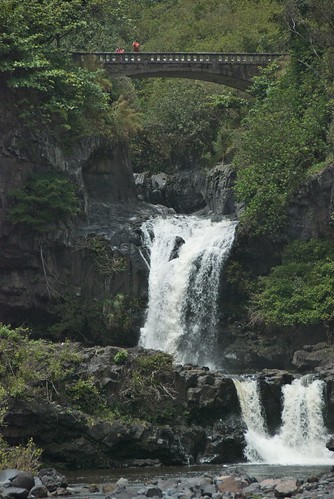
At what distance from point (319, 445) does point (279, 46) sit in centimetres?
2852

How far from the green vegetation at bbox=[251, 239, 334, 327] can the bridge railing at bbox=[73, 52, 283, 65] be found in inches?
660

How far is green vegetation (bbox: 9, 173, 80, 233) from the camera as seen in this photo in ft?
161

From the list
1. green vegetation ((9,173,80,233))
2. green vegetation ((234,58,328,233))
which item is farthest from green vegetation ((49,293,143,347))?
green vegetation ((234,58,328,233))

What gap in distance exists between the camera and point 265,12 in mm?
82000

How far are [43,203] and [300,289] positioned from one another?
11.7 meters

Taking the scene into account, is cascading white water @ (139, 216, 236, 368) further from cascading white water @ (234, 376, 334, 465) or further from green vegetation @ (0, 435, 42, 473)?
green vegetation @ (0, 435, 42, 473)

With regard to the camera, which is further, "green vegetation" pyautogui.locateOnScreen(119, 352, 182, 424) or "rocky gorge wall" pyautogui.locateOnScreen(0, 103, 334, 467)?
"green vegetation" pyautogui.locateOnScreen(119, 352, 182, 424)

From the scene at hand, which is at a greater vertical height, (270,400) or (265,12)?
(265,12)

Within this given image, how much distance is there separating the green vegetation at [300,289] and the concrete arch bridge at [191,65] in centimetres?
1640

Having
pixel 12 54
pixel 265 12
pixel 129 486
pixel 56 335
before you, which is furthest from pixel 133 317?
pixel 265 12

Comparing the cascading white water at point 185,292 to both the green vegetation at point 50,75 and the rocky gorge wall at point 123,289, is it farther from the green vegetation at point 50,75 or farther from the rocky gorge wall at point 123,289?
the green vegetation at point 50,75

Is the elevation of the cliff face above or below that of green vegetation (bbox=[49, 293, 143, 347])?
above

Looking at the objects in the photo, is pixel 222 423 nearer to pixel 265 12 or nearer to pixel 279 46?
pixel 279 46

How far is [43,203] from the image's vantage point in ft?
163
